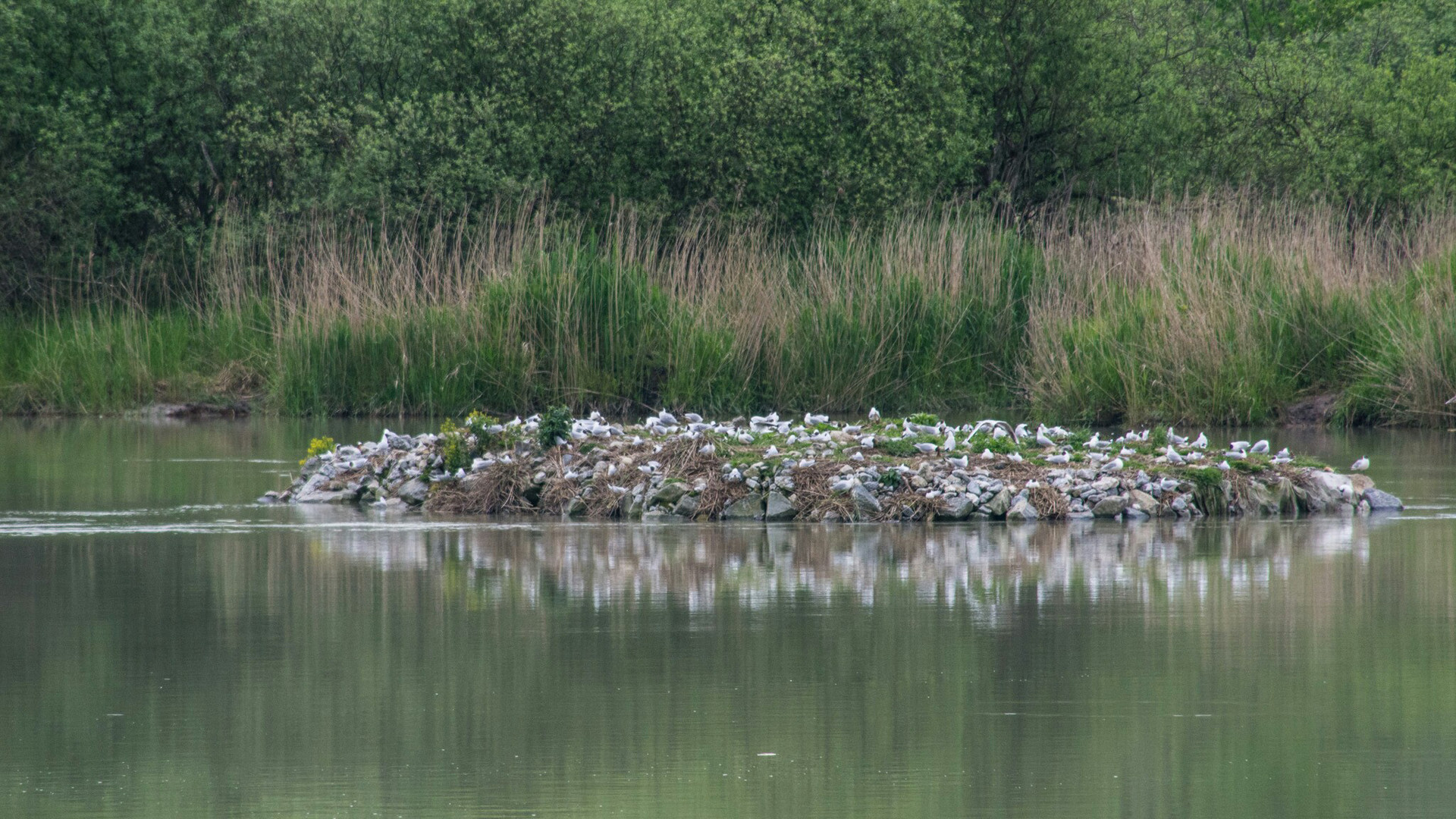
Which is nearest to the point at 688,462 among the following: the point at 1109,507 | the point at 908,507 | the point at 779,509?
the point at 779,509

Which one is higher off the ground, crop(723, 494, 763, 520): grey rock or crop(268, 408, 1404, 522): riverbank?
crop(268, 408, 1404, 522): riverbank

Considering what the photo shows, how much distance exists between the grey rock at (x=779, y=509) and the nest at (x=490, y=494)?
1.66 metres

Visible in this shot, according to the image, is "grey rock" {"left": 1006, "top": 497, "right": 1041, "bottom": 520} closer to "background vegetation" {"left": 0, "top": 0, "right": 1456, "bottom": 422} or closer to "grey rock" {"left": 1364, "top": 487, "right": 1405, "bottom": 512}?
"grey rock" {"left": 1364, "top": 487, "right": 1405, "bottom": 512}

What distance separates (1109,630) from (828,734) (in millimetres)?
2074

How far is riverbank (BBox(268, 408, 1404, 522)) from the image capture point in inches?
467

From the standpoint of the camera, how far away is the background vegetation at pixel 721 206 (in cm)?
2150

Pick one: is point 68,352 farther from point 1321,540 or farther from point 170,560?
point 1321,540

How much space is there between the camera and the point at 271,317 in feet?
80.6

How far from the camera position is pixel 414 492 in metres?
13.1

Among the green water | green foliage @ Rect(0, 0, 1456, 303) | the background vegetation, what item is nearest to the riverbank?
the green water

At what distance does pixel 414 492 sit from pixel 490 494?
671 mm

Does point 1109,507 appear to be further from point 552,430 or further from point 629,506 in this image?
point 552,430

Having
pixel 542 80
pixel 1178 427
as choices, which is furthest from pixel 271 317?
pixel 1178 427

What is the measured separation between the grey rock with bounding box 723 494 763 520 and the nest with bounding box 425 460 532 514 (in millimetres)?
1416
